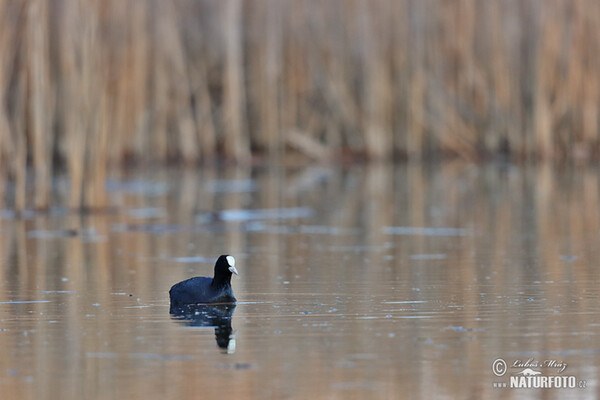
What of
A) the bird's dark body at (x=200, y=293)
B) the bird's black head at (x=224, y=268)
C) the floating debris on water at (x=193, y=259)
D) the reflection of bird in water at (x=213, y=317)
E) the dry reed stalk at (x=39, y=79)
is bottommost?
the reflection of bird in water at (x=213, y=317)

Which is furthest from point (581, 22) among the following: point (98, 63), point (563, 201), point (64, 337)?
point (64, 337)

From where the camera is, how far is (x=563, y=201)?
1652 cm

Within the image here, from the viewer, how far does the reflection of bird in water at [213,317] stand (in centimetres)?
693

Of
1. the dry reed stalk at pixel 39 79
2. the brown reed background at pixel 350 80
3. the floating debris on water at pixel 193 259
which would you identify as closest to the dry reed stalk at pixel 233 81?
the brown reed background at pixel 350 80

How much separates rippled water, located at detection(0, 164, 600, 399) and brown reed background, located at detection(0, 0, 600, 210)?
248 inches

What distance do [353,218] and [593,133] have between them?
9.41m

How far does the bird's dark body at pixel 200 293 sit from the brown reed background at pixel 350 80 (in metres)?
14.0

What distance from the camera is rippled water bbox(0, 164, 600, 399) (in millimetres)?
5855

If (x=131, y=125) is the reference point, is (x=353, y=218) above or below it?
below

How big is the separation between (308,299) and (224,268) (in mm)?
630

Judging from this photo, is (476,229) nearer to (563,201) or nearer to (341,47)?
(563,201)

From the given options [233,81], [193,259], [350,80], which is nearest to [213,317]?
[193,259]

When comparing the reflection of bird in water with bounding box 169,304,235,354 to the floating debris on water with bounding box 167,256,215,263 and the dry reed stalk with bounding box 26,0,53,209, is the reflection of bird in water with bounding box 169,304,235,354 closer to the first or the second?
the floating debris on water with bounding box 167,256,215,263

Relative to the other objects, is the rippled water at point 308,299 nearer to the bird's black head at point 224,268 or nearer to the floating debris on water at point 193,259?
the floating debris on water at point 193,259
